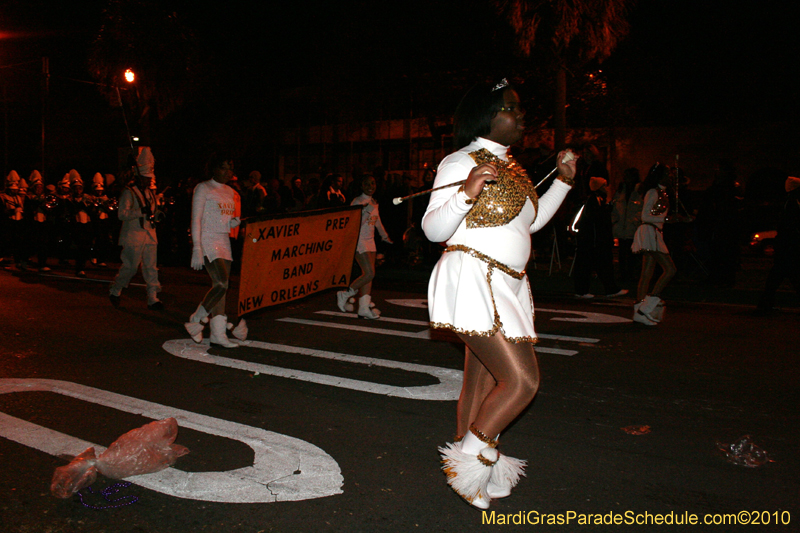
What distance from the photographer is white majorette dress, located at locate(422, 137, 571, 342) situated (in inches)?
123

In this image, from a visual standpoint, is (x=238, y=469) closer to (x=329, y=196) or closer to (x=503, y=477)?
(x=503, y=477)

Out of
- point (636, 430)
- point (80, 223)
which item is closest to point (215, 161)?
point (636, 430)

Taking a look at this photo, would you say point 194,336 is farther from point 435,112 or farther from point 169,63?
point 169,63

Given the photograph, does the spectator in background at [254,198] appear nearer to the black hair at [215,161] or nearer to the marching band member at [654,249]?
the black hair at [215,161]

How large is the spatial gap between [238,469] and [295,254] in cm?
366

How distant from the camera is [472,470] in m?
3.20

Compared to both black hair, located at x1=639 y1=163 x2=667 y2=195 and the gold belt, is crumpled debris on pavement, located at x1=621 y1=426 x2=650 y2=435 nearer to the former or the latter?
the gold belt

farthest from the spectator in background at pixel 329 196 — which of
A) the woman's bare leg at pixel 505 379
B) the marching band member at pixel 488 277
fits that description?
the woman's bare leg at pixel 505 379

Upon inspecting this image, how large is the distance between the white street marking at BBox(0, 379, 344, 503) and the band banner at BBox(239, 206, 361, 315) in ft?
6.46

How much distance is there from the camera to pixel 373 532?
3.16 metres

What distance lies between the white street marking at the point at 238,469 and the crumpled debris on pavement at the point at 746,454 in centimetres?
233

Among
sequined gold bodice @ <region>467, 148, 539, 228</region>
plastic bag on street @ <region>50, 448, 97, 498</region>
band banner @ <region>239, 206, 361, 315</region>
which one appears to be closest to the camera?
sequined gold bodice @ <region>467, 148, 539, 228</region>

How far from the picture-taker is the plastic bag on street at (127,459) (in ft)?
11.5

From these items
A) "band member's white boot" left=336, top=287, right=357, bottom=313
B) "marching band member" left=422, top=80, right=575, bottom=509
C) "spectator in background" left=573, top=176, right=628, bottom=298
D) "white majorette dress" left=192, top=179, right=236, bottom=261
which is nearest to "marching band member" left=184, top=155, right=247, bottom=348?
"white majorette dress" left=192, top=179, right=236, bottom=261
